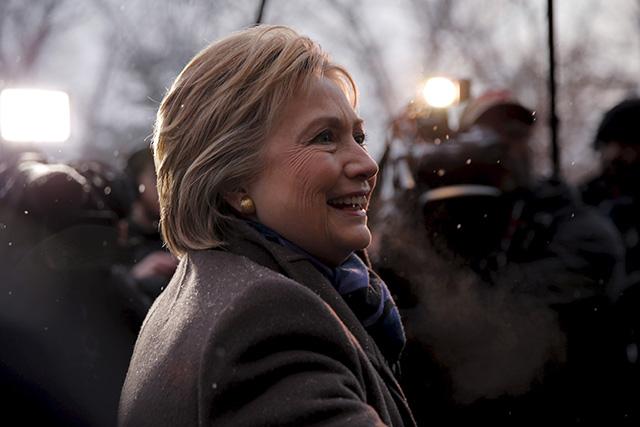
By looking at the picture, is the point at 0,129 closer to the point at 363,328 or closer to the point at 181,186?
the point at 181,186

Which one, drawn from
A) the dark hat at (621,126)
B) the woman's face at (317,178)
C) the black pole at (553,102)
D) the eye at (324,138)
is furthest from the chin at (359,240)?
the dark hat at (621,126)

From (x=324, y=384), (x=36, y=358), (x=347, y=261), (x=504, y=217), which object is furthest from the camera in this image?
(x=504, y=217)

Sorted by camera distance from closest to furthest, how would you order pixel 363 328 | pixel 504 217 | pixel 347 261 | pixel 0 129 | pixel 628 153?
pixel 363 328 < pixel 347 261 < pixel 0 129 < pixel 504 217 < pixel 628 153

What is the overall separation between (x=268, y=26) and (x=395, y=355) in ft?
2.02

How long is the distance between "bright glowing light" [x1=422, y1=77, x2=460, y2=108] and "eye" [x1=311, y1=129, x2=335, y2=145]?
75.4 inches

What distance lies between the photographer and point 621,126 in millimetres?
3537

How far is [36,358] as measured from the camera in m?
2.59

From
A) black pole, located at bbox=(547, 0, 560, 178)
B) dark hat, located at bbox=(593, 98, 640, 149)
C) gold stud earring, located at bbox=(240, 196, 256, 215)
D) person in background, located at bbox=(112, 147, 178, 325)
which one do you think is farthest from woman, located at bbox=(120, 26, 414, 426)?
dark hat, located at bbox=(593, 98, 640, 149)

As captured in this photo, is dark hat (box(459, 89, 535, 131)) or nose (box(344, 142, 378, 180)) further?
dark hat (box(459, 89, 535, 131))

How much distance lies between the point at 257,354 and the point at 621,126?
279 cm

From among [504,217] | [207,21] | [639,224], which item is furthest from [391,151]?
[639,224]

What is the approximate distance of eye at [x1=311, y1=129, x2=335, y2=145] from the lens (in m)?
1.41

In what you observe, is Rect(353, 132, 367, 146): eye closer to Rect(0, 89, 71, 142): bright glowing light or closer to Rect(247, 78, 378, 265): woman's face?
Rect(247, 78, 378, 265): woman's face

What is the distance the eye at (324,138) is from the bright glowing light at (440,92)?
1.91 meters
